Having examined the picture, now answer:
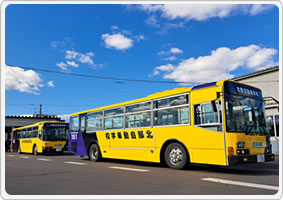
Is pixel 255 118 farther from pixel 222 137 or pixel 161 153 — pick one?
pixel 161 153

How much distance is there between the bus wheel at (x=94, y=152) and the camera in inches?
502

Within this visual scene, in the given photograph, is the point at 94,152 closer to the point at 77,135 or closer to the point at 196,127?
the point at 77,135

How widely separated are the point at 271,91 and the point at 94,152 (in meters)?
14.2

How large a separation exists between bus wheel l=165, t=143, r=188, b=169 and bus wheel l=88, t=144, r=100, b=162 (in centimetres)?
471

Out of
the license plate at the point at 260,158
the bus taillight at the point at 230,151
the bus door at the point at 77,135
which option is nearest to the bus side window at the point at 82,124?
the bus door at the point at 77,135

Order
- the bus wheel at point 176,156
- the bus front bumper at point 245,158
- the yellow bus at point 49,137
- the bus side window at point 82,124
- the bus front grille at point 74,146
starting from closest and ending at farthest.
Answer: the bus front bumper at point 245,158
the bus wheel at point 176,156
the bus side window at point 82,124
the bus front grille at point 74,146
the yellow bus at point 49,137

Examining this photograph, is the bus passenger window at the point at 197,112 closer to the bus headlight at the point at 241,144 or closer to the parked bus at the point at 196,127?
the parked bus at the point at 196,127

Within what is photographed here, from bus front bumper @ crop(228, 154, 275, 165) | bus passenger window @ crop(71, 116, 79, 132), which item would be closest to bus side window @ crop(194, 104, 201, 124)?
bus front bumper @ crop(228, 154, 275, 165)

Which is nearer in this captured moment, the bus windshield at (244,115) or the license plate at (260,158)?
the bus windshield at (244,115)

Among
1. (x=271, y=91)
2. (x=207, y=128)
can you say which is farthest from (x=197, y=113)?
(x=271, y=91)

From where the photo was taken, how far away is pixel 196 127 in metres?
8.26

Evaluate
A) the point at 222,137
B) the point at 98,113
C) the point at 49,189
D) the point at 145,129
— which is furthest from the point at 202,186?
the point at 98,113

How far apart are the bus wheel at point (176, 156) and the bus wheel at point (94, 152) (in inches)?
185

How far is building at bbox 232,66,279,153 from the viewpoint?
18.9 metres
